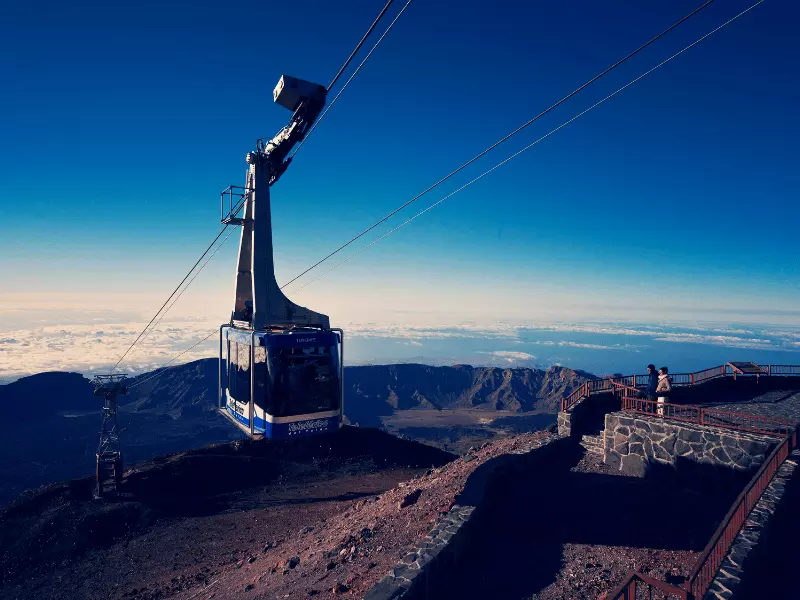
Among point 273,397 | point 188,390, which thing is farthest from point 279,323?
point 188,390

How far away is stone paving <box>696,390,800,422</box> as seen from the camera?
1547 cm

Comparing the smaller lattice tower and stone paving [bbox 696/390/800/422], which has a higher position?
stone paving [bbox 696/390/800/422]

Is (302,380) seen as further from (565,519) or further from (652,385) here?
(652,385)

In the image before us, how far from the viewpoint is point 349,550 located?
31.4 ft

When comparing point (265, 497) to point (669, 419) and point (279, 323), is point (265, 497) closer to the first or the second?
point (279, 323)

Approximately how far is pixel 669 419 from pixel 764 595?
5872mm

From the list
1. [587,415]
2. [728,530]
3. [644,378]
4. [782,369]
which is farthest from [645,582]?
[782,369]

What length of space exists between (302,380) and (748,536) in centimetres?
955

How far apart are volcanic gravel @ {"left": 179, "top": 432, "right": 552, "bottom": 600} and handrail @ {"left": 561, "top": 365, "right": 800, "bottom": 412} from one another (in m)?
2.26

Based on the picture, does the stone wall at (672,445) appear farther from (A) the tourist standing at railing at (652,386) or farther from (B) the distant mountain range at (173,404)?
(B) the distant mountain range at (173,404)

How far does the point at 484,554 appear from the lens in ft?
28.7

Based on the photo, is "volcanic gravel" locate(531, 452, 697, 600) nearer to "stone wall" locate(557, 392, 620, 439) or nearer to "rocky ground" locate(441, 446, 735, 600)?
"rocky ground" locate(441, 446, 735, 600)

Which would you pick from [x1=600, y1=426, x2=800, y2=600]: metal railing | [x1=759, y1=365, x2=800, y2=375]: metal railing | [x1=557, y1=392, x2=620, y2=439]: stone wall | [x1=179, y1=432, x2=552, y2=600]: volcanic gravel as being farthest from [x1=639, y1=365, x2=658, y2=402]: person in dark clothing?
[x1=759, y1=365, x2=800, y2=375]: metal railing

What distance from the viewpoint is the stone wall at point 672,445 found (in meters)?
10.8
